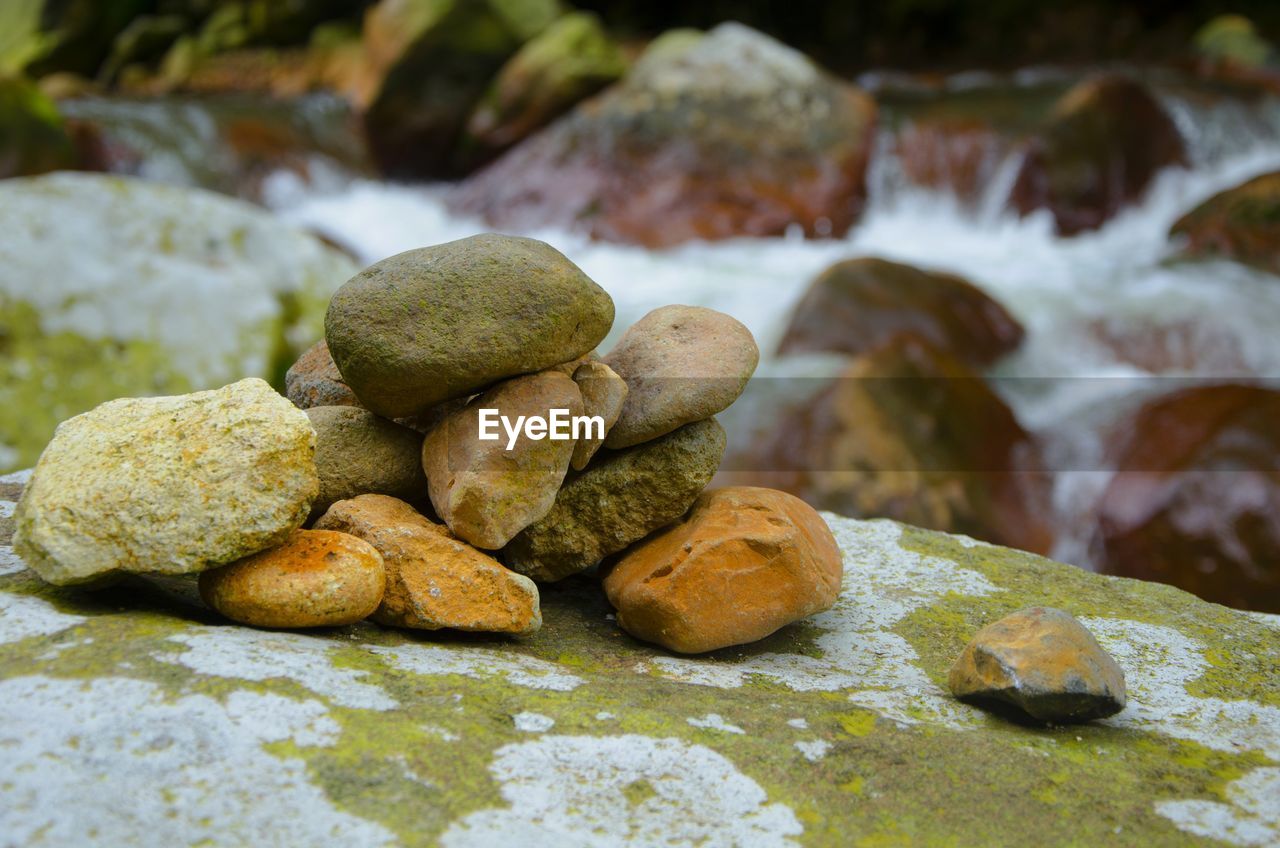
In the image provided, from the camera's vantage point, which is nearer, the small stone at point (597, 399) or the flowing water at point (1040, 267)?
the small stone at point (597, 399)

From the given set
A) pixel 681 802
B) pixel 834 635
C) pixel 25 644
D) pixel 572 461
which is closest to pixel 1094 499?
pixel 834 635

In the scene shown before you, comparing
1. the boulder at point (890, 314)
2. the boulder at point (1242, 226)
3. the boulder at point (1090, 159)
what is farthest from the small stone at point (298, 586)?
the boulder at point (1090, 159)

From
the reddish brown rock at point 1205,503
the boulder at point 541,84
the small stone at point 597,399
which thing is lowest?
the reddish brown rock at point 1205,503

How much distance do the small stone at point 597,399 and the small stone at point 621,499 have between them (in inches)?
3.0

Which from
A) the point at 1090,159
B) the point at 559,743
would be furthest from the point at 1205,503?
the point at 1090,159

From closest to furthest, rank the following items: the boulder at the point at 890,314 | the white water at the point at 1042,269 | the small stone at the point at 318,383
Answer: the small stone at the point at 318,383
the boulder at the point at 890,314
the white water at the point at 1042,269

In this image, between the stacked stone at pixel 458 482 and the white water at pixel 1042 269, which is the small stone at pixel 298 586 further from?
the white water at pixel 1042 269

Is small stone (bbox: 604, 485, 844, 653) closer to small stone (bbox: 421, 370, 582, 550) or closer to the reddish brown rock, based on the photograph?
small stone (bbox: 421, 370, 582, 550)

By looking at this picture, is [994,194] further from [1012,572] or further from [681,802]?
[681,802]

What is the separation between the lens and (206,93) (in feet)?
54.7

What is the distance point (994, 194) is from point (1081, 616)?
9430 millimetres

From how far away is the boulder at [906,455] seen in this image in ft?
18.1

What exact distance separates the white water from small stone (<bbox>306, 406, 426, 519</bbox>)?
13.3 feet

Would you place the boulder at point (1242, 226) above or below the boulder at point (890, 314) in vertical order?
above
